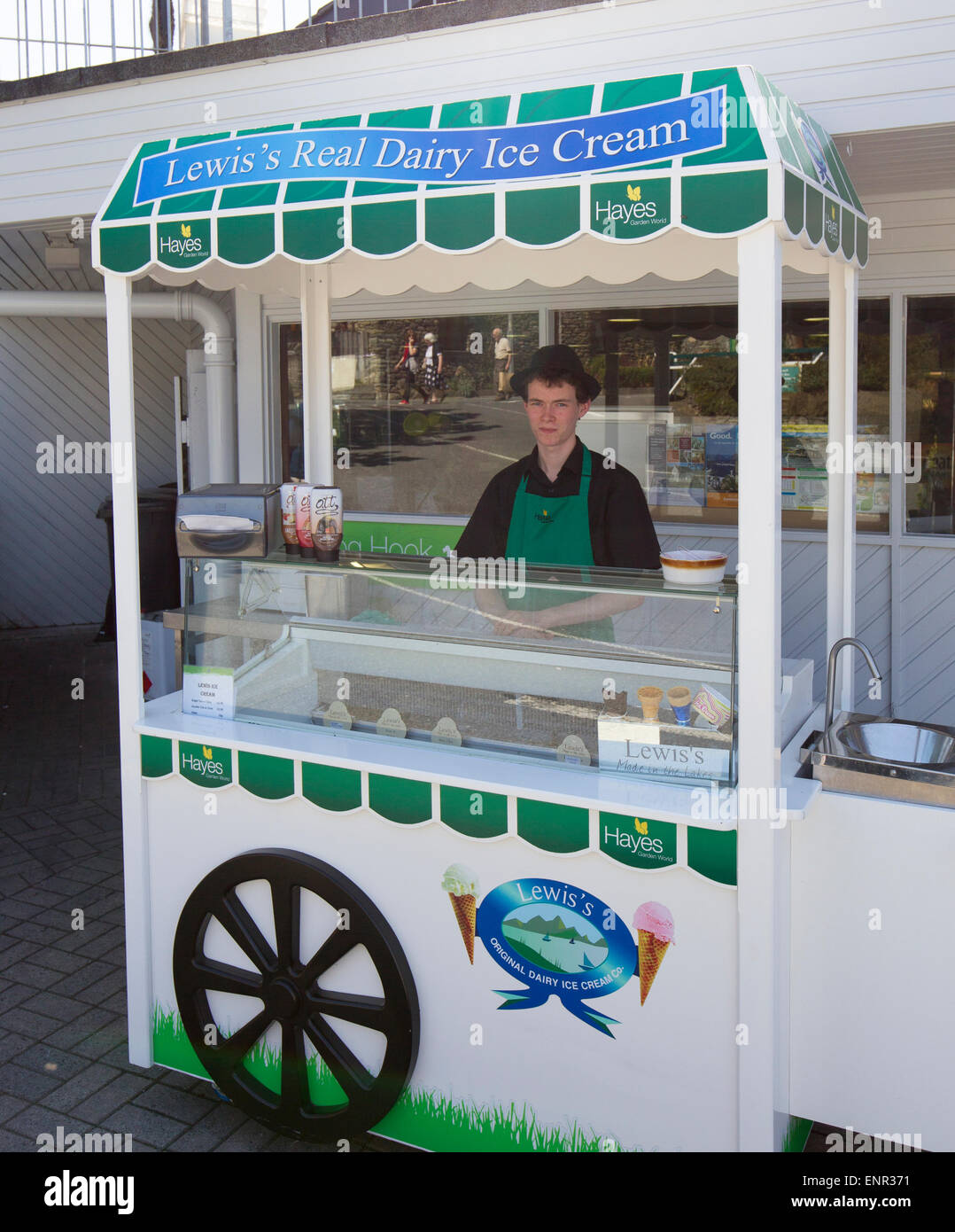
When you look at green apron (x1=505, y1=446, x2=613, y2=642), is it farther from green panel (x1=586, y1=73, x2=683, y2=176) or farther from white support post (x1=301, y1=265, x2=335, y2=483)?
green panel (x1=586, y1=73, x2=683, y2=176)

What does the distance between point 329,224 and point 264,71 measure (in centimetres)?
199

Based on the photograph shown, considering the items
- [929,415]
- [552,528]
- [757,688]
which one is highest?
[929,415]

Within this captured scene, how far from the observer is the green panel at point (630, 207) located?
2.46m

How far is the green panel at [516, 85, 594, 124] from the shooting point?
270cm

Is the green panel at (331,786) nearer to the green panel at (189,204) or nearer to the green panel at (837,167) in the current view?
the green panel at (189,204)

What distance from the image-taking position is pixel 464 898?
2.94 metres

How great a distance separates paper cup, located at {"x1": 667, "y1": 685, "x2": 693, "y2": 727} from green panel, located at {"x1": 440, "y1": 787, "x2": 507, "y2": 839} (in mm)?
476

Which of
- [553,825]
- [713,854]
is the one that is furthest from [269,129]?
[713,854]

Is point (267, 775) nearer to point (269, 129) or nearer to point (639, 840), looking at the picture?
point (639, 840)

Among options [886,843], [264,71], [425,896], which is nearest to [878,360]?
[264,71]

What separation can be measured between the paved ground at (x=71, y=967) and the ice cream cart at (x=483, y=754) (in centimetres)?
17

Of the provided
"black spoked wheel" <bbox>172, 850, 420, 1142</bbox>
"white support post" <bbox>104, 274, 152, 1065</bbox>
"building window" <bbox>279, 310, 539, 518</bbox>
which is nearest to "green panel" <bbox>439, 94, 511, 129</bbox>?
"white support post" <bbox>104, 274, 152, 1065</bbox>

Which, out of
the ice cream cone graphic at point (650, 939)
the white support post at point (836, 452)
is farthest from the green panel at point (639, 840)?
the white support post at point (836, 452)

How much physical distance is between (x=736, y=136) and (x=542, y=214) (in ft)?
1.48
